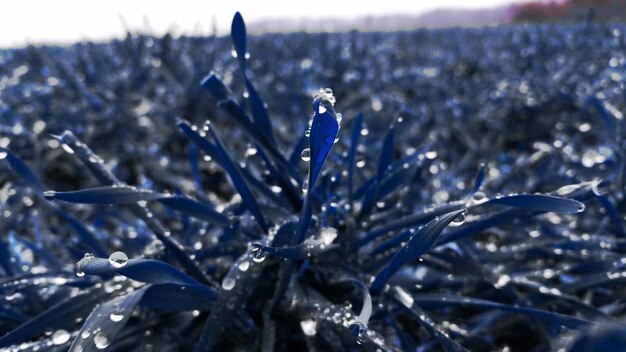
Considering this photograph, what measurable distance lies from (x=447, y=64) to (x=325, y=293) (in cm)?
341

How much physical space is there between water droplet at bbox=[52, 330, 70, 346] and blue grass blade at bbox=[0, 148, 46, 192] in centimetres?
33

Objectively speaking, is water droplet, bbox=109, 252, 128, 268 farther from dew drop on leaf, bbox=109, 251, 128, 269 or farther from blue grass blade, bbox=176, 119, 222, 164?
blue grass blade, bbox=176, 119, 222, 164

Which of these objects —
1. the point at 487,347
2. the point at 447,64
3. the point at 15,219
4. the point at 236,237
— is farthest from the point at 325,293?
the point at 447,64

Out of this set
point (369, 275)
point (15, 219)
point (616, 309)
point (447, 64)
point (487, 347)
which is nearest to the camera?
point (369, 275)

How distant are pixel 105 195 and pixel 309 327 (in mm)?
336

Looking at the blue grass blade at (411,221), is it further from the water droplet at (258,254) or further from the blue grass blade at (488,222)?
the water droplet at (258,254)

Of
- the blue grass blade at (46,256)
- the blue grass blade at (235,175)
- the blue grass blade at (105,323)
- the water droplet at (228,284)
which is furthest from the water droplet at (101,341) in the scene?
the blue grass blade at (46,256)

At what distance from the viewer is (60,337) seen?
84cm

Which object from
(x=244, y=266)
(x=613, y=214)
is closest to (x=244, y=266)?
(x=244, y=266)

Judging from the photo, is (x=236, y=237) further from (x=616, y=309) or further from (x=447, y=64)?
(x=447, y=64)

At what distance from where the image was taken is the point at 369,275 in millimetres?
941

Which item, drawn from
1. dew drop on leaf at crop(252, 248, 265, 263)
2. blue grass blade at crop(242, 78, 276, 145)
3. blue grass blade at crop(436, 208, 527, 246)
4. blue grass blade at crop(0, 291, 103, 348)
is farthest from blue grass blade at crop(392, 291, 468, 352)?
blue grass blade at crop(0, 291, 103, 348)

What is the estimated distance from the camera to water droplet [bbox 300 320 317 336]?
2.70 feet

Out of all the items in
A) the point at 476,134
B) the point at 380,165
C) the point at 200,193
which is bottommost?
the point at 476,134
